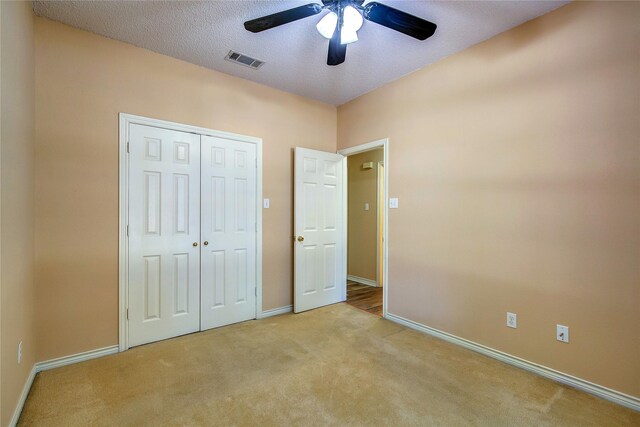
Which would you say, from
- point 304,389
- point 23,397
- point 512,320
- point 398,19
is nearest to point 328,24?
point 398,19

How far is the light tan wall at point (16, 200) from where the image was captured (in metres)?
1.55

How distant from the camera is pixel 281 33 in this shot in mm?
2482

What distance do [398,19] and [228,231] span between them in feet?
8.06

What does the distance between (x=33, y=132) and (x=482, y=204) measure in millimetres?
3653

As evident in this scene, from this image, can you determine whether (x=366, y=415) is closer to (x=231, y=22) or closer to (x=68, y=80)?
(x=231, y=22)

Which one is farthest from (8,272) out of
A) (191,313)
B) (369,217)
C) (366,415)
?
(369,217)

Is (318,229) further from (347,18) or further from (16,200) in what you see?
(16,200)

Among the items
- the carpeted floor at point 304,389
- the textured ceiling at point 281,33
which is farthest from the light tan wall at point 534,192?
the carpeted floor at point 304,389

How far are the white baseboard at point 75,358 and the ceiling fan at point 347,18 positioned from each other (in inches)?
110

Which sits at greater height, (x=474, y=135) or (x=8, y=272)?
(x=474, y=135)

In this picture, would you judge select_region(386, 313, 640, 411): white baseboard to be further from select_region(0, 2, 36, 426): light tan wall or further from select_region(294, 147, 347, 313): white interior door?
select_region(0, 2, 36, 426): light tan wall

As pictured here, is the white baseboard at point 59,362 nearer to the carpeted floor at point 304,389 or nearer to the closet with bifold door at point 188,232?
the carpeted floor at point 304,389

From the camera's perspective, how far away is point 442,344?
9.05 ft

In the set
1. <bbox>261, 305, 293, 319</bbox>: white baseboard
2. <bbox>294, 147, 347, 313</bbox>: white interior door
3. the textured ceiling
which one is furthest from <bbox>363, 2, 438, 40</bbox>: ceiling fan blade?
<bbox>261, 305, 293, 319</bbox>: white baseboard
